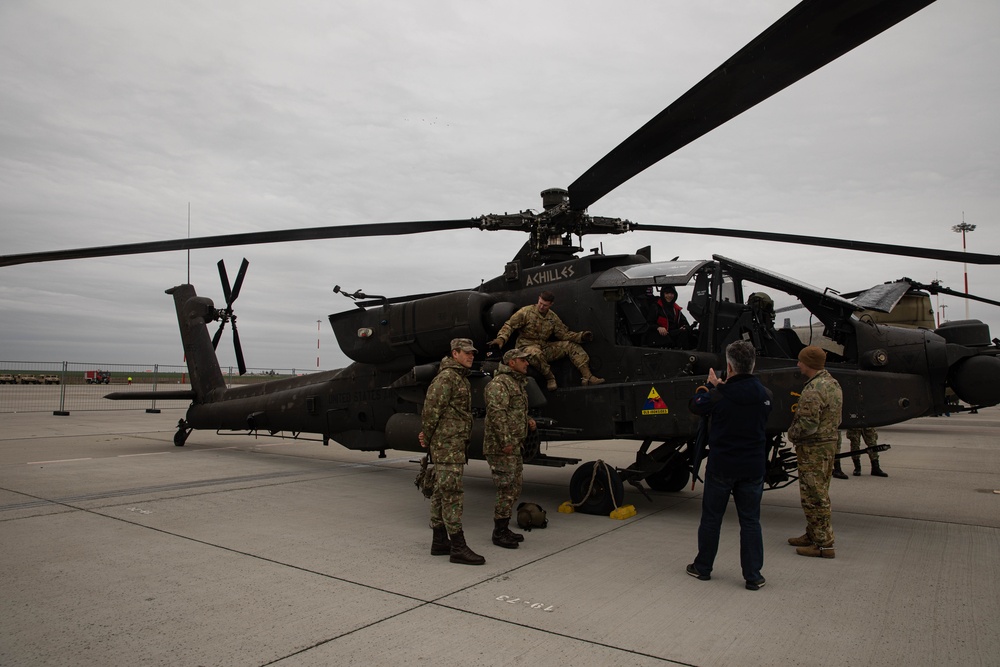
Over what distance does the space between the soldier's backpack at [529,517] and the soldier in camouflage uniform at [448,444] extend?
37.7 inches

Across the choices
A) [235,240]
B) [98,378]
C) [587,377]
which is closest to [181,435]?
[235,240]

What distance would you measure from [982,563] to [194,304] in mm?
12665

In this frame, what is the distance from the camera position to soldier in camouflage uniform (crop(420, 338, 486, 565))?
4855mm

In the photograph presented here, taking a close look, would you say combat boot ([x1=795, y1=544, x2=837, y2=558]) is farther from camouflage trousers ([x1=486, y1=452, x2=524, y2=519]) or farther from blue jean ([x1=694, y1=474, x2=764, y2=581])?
camouflage trousers ([x1=486, y1=452, x2=524, y2=519])

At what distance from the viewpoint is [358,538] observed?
5469 millimetres

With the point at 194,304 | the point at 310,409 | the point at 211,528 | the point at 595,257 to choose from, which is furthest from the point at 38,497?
the point at 595,257

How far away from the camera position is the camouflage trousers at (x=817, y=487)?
4918 mm

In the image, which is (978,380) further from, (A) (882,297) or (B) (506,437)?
(B) (506,437)

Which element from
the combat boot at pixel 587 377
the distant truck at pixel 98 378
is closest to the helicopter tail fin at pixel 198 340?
the combat boot at pixel 587 377

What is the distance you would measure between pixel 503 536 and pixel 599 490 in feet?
5.38

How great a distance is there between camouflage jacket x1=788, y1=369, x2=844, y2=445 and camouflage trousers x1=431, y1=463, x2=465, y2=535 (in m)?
2.77

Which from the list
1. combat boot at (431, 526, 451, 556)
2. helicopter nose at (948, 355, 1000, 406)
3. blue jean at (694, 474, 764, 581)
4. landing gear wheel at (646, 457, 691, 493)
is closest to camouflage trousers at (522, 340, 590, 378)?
landing gear wheel at (646, 457, 691, 493)

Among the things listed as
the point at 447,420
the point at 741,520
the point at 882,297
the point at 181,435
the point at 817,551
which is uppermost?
the point at 882,297

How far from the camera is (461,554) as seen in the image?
4.74 m
